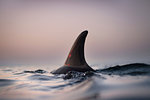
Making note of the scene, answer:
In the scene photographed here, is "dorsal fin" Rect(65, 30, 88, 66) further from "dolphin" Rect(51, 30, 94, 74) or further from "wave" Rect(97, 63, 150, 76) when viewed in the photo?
"wave" Rect(97, 63, 150, 76)

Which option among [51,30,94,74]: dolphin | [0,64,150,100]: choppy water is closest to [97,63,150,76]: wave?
[0,64,150,100]: choppy water

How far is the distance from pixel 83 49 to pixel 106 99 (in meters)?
5.25

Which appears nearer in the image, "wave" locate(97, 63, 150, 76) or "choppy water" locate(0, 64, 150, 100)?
"choppy water" locate(0, 64, 150, 100)

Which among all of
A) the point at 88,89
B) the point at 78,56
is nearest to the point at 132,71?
the point at 78,56

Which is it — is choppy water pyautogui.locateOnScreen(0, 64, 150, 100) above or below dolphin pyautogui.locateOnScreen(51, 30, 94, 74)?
below

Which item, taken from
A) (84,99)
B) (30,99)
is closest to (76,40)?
(30,99)

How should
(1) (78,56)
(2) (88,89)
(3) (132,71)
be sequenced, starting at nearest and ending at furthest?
(2) (88,89) → (3) (132,71) → (1) (78,56)

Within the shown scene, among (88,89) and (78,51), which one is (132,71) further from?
(88,89)

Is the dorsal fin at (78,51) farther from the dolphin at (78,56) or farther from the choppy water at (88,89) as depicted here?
the choppy water at (88,89)

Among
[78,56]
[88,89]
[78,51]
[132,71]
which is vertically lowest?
[88,89]

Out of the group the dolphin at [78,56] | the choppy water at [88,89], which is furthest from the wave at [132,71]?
the dolphin at [78,56]

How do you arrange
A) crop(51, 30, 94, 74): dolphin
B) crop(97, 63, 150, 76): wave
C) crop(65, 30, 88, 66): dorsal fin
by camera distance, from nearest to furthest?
1. crop(97, 63, 150, 76): wave
2. crop(51, 30, 94, 74): dolphin
3. crop(65, 30, 88, 66): dorsal fin

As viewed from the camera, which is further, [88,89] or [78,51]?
[78,51]

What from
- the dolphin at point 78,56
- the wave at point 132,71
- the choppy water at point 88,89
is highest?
the dolphin at point 78,56
